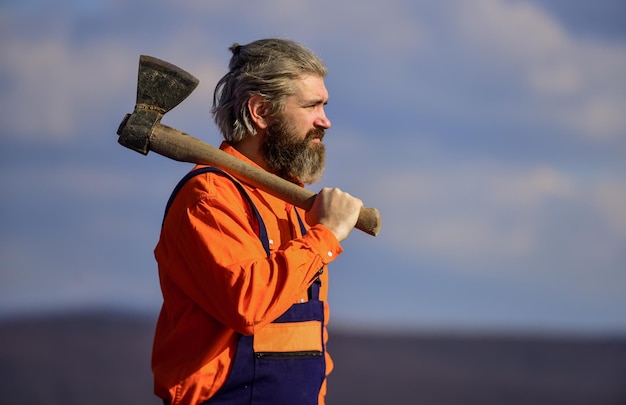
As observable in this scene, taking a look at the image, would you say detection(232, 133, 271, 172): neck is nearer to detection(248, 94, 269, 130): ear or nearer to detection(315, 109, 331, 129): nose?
detection(248, 94, 269, 130): ear

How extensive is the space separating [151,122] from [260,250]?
572 millimetres

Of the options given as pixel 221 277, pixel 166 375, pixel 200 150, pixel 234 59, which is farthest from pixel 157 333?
pixel 234 59

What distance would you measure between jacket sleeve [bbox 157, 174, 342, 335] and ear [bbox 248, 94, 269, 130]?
403 millimetres

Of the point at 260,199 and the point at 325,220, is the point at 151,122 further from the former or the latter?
the point at 325,220

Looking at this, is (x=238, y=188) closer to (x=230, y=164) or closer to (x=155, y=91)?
(x=230, y=164)

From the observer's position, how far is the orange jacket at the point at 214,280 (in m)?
2.42

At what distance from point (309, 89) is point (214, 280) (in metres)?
0.84

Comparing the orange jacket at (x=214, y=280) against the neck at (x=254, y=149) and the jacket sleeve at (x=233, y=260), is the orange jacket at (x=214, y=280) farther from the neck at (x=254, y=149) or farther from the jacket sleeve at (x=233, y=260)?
the neck at (x=254, y=149)

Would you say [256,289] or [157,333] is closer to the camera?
[256,289]

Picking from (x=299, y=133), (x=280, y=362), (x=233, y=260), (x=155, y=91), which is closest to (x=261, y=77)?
(x=299, y=133)

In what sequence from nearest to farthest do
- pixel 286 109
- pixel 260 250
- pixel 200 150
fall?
pixel 260 250 < pixel 200 150 < pixel 286 109

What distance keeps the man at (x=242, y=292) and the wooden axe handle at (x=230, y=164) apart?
62mm

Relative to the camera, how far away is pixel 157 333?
2.67m

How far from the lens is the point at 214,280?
243cm
